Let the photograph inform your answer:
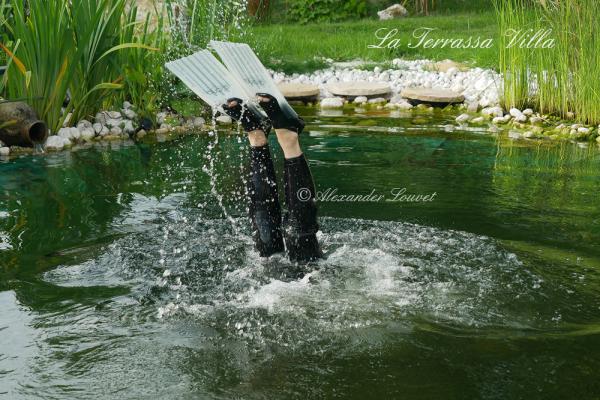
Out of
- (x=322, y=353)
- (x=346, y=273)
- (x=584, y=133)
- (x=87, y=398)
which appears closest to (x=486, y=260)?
(x=346, y=273)

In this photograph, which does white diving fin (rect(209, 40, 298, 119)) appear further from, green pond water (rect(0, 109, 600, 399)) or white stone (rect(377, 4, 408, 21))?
white stone (rect(377, 4, 408, 21))

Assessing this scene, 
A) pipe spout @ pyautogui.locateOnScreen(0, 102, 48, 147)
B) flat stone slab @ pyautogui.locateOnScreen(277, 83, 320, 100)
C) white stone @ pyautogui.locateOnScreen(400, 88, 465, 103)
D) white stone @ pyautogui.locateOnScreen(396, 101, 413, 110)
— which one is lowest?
white stone @ pyautogui.locateOnScreen(396, 101, 413, 110)

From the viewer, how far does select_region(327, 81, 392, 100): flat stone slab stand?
33.2ft

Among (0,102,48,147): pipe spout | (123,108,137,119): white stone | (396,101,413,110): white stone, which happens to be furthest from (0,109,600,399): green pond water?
(396,101,413,110): white stone

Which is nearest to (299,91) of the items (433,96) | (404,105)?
(404,105)

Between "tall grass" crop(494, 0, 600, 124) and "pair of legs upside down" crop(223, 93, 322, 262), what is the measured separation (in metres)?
4.21

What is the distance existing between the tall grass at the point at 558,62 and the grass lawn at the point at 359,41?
201 cm

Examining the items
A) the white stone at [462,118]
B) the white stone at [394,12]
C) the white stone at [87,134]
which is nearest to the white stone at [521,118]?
the white stone at [462,118]

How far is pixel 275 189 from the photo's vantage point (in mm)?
3984

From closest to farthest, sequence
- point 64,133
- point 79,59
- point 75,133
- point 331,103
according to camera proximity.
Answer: point 79,59 < point 64,133 < point 75,133 < point 331,103

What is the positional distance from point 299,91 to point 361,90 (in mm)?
812

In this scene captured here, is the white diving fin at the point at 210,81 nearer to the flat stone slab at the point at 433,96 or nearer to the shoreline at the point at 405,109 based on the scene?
the shoreline at the point at 405,109

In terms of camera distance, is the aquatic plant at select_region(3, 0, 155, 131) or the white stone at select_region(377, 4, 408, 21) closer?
the aquatic plant at select_region(3, 0, 155, 131)

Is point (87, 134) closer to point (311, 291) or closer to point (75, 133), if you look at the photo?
point (75, 133)
